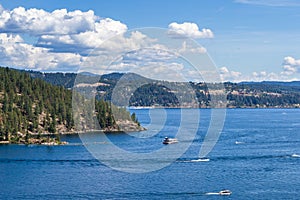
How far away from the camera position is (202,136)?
493ft

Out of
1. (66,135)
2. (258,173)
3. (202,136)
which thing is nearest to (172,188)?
(258,173)

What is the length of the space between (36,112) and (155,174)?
77.8 metres

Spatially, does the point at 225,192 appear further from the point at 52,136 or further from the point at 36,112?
the point at 36,112

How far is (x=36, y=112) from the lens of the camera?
525ft

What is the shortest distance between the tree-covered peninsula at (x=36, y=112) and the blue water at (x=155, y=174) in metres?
16.9

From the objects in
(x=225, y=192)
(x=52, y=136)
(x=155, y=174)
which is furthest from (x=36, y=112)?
(x=225, y=192)

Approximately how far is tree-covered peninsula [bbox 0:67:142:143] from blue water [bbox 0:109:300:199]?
1694cm

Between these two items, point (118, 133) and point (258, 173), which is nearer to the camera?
point (258, 173)

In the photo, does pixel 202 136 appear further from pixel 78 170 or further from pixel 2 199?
pixel 2 199

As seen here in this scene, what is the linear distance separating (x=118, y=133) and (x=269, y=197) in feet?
307

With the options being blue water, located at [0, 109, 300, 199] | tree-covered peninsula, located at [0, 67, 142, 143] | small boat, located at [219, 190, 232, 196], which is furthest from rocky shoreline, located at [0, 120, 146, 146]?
small boat, located at [219, 190, 232, 196]

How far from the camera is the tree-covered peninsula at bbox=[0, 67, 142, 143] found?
145375 millimetres

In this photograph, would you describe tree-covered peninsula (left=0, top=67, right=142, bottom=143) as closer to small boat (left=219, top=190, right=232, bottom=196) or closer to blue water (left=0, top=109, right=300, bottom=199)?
blue water (left=0, top=109, right=300, bottom=199)

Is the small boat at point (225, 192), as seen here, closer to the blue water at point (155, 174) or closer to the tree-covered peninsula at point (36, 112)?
the blue water at point (155, 174)
